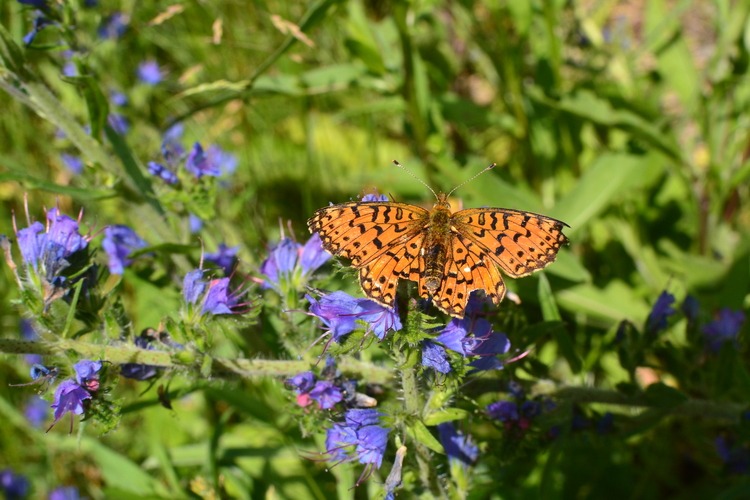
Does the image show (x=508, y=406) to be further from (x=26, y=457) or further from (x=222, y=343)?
(x=26, y=457)

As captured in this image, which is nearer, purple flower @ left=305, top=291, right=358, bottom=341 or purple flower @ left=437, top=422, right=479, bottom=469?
purple flower @ left=305, top=291, right=358, bottom=341

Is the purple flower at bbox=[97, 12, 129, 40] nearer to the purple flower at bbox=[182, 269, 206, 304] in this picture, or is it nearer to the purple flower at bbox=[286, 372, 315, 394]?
the purple flower at bbox=[182, 269, 206, 304]

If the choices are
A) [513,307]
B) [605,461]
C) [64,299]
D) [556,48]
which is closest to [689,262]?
[605,461]

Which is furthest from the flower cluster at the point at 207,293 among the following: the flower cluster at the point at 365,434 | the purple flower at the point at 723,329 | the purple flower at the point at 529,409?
the purple flower at the point at 723,329

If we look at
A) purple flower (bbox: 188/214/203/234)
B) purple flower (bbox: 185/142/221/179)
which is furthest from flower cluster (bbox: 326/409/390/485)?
purple flower (bbox: 188/214/203/234)

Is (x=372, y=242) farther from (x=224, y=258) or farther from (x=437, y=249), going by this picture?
(x=224, y=258)

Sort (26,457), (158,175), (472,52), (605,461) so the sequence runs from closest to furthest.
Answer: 1. (158,175)
2. (605,461)
3. (26,457)
4. (472,52)

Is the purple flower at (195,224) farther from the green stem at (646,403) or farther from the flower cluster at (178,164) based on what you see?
the green stem at (646,403)
